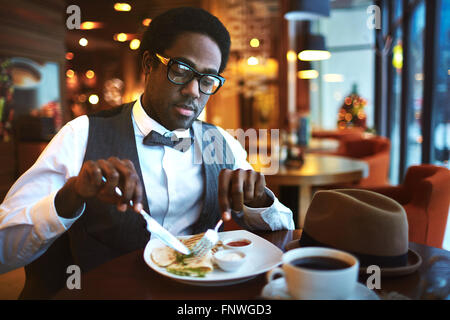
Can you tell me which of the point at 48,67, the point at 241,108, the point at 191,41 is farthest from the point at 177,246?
the point at 241,108

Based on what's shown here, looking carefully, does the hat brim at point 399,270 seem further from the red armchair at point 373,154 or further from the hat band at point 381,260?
the red armchair at point 373,154

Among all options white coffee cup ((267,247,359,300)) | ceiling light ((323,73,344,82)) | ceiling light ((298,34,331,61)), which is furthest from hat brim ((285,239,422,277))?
ceiling light ((323,73,344,82))

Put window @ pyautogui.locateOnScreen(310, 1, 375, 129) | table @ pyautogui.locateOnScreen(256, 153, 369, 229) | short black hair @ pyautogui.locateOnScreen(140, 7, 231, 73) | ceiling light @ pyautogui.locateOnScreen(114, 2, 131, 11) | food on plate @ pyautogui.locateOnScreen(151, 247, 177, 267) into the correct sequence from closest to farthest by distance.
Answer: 1. food on plate @ pyautogui.locateOnScreen(151, 247, 177, 267)
2. short black hair @ pyautogui.locateOnScreen(140, 7, 231, 73)
3. ceiling light @ pyautogui.locateOnScreen(114, 2, 131, 11)
4. table @ pyautogui.locateOnScreen(256, 153, 369, 229)
5. window @ pyautogui.locateOnScreen(310, 1, 375, 129)

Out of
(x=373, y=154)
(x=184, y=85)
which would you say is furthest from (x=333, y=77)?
(x=184, y=85)

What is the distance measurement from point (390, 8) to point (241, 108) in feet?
13.8

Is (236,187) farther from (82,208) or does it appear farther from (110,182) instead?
(82,208)

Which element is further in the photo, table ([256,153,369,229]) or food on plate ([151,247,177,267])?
table ([256,153,369,229])

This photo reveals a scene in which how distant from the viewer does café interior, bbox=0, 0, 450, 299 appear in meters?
1.98

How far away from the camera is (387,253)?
0.84 m

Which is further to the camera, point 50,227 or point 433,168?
point 433,168

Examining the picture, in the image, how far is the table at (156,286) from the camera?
0.81 metres

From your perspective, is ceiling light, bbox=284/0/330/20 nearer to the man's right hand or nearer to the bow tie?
the bow tie
